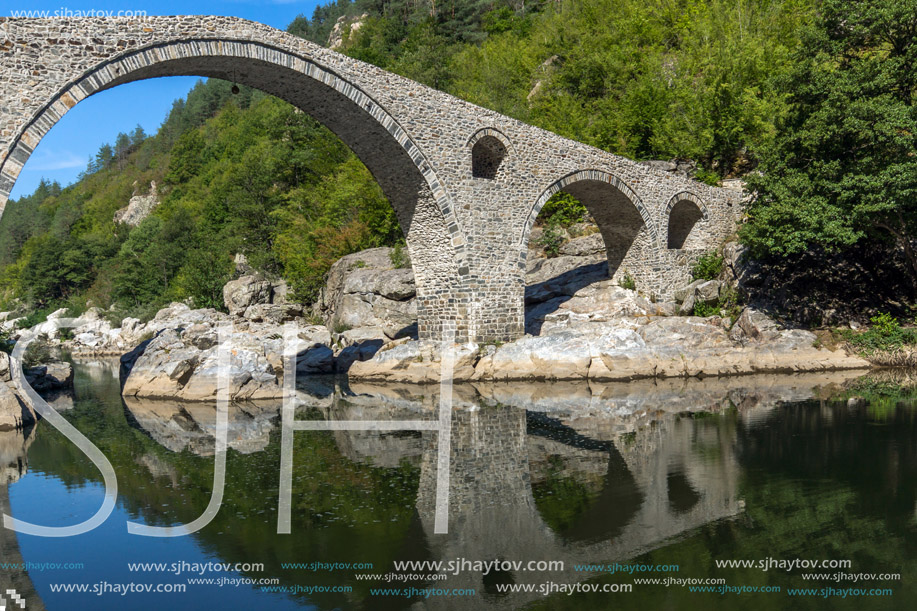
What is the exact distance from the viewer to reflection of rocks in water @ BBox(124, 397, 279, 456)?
31.1 ft

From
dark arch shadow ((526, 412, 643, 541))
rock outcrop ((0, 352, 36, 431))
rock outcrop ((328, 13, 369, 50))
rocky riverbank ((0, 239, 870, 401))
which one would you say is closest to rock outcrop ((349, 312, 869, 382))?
rocky riverbank ((0, 239, 870, 401))

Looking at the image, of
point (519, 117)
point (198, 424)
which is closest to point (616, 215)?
point (519, 117)

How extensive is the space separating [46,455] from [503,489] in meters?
6.78

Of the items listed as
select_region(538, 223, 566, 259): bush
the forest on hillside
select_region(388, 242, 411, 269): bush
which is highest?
the forest on hillside

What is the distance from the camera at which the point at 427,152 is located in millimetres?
14117

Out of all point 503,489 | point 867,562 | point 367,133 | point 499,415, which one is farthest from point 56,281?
point 867,562

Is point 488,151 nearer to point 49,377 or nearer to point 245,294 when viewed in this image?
point 49,377

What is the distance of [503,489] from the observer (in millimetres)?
6777

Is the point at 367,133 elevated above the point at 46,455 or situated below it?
above

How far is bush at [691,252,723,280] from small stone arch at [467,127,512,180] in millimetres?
7442

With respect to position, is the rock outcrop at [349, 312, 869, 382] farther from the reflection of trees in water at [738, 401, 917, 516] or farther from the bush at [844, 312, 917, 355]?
the reflection of trees in water at [738, 401, 917, 516]

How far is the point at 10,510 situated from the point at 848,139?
49.0 feet

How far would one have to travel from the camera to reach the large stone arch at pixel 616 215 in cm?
1738

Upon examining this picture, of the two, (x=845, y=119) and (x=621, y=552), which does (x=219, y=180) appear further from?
(x=621, y=552)
